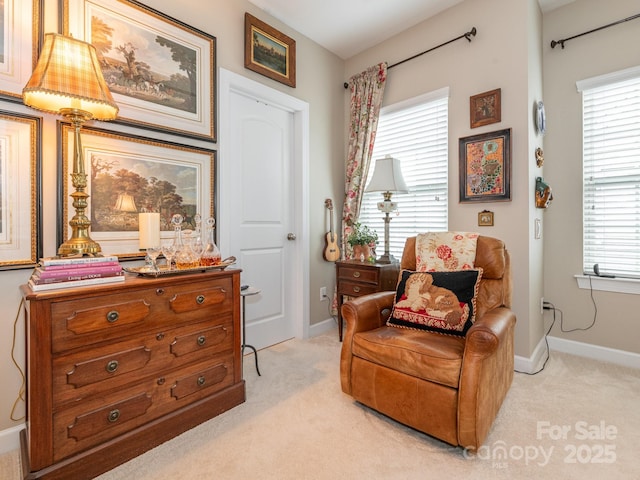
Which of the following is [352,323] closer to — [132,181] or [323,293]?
[323,293]

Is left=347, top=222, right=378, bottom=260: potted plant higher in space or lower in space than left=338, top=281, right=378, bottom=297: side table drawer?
higher

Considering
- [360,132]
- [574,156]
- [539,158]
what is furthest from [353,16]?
[574,156]

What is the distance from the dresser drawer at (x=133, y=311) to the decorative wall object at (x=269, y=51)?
1862 millimetres

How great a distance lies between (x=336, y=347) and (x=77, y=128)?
95.2 inches

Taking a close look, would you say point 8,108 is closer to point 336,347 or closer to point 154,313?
point 154,313

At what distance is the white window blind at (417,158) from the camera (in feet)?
9.26

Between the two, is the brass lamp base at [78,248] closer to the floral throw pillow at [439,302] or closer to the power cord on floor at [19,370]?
the power cord on floor at [19,370]

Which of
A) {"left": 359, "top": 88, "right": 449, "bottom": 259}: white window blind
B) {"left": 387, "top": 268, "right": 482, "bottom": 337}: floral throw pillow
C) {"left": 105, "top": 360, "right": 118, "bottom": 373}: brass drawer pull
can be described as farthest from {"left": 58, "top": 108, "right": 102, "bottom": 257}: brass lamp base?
{"left": 359, "top": 88, "right": 449, "bottom": 259}: white window blind

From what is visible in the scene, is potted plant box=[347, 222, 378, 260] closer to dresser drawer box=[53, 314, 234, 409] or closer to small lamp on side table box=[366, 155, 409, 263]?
Result: small lamp on side table box=[366, 155, 409, 263]

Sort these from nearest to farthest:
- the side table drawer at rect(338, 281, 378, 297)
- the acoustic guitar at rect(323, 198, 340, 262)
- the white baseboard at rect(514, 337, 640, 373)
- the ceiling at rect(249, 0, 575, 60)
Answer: the white baseboard at rect(514, 337, 640, 373), the ceiling at rect(249, 0, 575, 60), the side table drawer at rect(338, 281, 378, 297), the acoustic guitar at rect(323, 198, 340, 262)

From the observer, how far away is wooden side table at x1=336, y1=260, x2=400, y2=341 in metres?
2.69

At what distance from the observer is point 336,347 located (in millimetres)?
2865

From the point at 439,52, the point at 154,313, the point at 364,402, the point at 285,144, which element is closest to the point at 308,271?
the point at 285,144

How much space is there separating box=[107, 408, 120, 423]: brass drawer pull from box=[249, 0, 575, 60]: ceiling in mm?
2957
